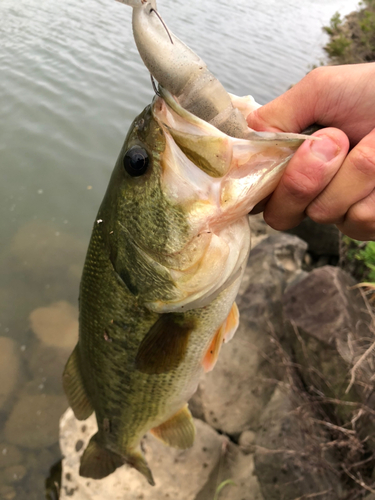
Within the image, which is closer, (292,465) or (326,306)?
(292,465)

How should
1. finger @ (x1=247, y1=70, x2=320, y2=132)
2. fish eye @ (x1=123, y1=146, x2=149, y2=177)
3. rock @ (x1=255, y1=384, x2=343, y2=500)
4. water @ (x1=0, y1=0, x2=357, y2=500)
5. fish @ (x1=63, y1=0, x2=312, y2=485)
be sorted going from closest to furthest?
fish @ (x1=63, y1=0, x2=312, y2=485) → fish eye @ (x1=123, y1=146, x2=149, y2=177) → finger @ (x1=247, y1=70, x2=320, y2=132) → rock @ (x1=255, y1=384, x2=343, y2=500) → water @ (x1=0, y1=0, x2=357, y2=500)

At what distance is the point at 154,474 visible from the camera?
2.96 metres

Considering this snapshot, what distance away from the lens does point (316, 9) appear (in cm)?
2562

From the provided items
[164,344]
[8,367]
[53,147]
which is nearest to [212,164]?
[164,344]

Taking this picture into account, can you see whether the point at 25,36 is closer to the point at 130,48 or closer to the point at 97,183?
the point at 130,48

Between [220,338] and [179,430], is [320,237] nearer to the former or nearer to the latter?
[179,430]

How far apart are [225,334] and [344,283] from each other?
8.14 feet

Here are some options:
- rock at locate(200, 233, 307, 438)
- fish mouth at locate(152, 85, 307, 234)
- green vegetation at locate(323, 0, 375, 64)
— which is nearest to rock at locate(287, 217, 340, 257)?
rock at locate(200, 233, 307, 438)

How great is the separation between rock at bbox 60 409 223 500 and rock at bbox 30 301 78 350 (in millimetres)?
1431

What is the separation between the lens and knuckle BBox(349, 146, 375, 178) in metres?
1.40

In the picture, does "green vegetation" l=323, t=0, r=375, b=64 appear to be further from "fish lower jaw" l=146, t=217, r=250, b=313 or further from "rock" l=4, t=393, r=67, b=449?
"fish lower jaw" l=146, t=217, r=250, b=313

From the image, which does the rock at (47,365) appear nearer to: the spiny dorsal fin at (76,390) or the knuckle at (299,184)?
the spiny dorsal fin at (76,390)

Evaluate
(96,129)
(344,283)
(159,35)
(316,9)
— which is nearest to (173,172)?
(159,35)

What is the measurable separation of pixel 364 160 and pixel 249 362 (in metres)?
2.78
